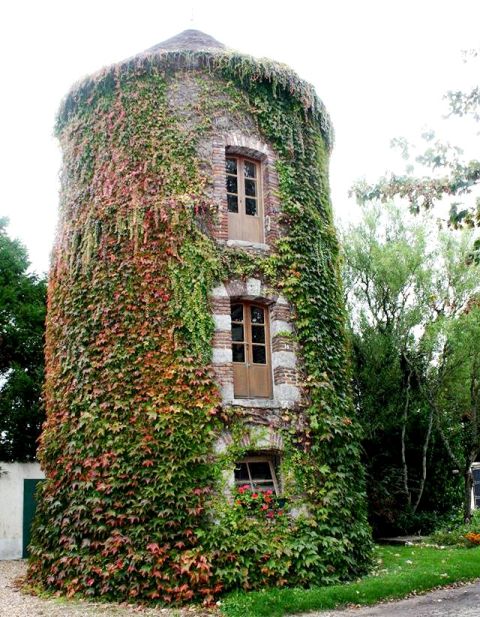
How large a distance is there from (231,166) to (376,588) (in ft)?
26.8

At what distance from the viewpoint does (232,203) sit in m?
13.0

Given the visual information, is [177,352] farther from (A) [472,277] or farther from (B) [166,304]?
(A) [472,277]

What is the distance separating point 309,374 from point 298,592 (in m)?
3.81

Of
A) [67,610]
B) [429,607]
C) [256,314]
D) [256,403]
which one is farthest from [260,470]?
[67,610]

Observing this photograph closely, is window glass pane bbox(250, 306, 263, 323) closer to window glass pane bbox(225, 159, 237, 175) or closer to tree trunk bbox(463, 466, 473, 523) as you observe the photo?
window glass pane bbox(225, 159, 237, 175)

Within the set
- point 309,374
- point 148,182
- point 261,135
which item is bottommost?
point 309,374

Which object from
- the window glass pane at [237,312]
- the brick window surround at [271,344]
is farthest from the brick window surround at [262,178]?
the window glass pane at [237,312]

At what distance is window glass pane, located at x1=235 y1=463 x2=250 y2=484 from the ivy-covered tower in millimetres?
33

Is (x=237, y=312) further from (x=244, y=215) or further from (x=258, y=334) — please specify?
(x=244, y=215)

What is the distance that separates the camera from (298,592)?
989cm

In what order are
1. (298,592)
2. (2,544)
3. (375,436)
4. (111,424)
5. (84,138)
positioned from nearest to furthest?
1. (298,592)
2. (111,424)
3. (84,138)
4. (2,544)
5. (375,436)

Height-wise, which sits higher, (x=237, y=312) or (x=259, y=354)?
(x=237, y=312)

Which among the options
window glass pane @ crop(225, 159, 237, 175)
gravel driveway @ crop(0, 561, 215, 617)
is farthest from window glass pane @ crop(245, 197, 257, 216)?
gravel driveway @ crop(0, 561, 215, 617)

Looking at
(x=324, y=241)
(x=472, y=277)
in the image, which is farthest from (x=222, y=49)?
(x=472, y=277)
